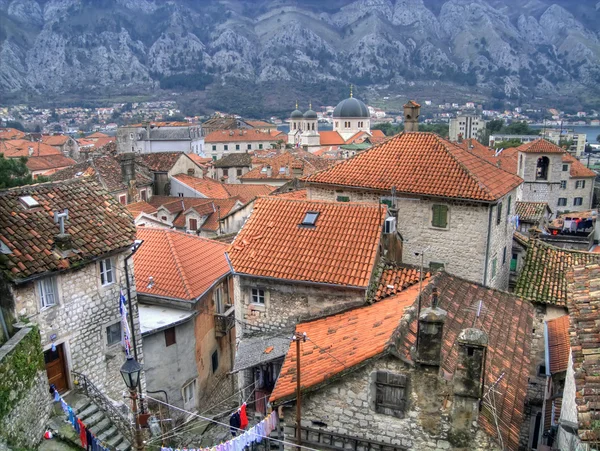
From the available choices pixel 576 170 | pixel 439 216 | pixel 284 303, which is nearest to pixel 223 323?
pixel 284 303

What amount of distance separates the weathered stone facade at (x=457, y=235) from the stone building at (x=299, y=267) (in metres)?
2.31

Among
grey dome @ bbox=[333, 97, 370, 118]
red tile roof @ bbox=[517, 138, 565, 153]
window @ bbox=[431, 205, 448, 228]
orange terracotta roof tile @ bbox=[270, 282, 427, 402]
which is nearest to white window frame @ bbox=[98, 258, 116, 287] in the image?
orange terracotta roof tile @ bbox=[270, 282, 427, 402]

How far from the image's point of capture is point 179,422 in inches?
Answer: 781

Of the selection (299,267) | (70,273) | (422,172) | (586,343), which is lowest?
(299,267)

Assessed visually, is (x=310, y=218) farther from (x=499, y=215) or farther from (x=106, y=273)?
(x=499, y=215)

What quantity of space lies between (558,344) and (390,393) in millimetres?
7413

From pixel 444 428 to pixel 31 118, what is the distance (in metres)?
211

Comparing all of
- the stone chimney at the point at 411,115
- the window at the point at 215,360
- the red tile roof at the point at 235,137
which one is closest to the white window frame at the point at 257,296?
the window at the point at 215,360

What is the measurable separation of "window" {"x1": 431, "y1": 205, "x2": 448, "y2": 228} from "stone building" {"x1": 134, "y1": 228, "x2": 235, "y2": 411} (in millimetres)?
8966

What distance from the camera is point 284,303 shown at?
16.4 meters

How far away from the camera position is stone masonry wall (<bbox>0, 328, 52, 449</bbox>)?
34.6 feet

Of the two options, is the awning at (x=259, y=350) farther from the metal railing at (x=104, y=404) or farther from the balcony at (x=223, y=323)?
the balcony at (x=223, y=323)

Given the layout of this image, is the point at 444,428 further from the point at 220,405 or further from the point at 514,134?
the point at 514,134

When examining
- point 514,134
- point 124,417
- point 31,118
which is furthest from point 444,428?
point 31,118
